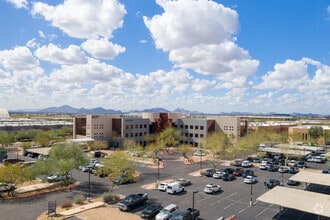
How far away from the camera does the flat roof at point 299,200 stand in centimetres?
2942

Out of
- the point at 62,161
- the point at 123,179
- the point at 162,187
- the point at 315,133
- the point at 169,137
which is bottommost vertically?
the point at 162,187

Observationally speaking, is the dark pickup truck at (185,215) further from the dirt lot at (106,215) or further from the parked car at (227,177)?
the parked car at (227,177)

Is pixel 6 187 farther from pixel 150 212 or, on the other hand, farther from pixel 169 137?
pixel 169 137

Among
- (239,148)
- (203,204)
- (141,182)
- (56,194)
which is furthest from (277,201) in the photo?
(239,148)

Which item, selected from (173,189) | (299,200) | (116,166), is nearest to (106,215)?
(116,166)

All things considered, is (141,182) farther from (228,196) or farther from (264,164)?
(264,164)

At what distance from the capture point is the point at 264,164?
6706 cm

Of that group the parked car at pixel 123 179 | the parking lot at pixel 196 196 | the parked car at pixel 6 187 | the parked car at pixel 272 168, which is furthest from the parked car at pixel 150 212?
the parked car at pixel 272 168

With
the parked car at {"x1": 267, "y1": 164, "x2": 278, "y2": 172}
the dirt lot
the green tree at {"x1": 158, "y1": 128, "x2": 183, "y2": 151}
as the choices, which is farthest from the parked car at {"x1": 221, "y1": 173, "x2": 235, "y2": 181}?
the green tree at {"x1": 158, "y1": 128, "x2": 183, "y2": 151}

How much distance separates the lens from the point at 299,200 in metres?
32.0

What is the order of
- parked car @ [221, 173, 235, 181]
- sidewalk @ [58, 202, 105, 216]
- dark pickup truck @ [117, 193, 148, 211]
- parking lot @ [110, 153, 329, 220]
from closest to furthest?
sidewalk @ [58, 202, 105, 216], parking lot @ [110, 153, 329, 220], dark pickup truck @ [117, 193, 148, 211], parked car @ [221, 173, 235, 181]

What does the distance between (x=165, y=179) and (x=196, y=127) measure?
49.7 metres

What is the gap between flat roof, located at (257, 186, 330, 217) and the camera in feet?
96.5

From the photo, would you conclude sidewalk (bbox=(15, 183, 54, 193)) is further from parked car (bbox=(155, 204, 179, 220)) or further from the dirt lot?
parked car (bbox=(155, 204, 179, 220))
